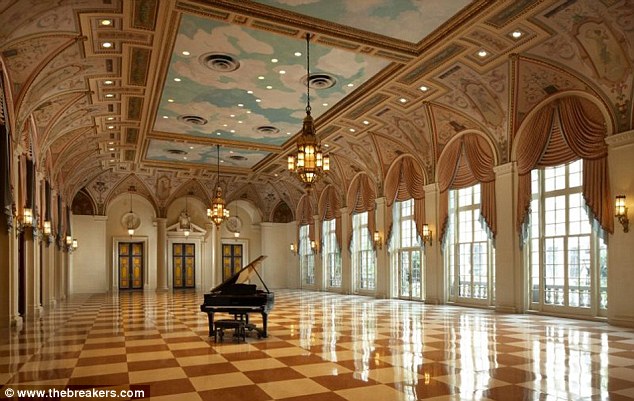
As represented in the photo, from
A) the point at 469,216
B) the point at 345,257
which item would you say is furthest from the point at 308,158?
the point at 345,257

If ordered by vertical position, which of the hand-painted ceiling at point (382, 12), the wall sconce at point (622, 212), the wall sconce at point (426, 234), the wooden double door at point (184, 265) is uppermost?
the hand-painted ceiling at point (382, 12)

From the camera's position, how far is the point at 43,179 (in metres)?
16.5

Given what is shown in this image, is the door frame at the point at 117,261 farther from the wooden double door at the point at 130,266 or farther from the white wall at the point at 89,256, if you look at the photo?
the white wall at the point at 89,256

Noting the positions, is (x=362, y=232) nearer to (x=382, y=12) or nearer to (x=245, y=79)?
(x=245, y=79)

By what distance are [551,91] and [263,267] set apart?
69.3 ft

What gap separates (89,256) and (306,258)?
11448mm

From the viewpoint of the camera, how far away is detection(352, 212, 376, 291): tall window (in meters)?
22.2

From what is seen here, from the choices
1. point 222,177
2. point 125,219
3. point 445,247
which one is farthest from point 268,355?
point 125,219

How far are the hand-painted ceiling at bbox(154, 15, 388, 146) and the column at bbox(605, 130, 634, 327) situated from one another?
211 inches

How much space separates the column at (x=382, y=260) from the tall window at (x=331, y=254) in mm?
4865

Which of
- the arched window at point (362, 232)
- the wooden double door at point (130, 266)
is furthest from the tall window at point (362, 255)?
the wooden double door at point (130, 266)

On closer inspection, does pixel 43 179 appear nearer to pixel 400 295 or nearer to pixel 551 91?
pixel 400 295

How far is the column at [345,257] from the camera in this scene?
2339cm

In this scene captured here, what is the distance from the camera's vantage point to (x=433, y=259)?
17000mm
